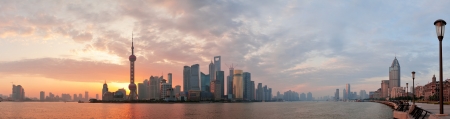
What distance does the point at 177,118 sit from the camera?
84250 mm

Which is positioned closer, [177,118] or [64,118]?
[177,118]

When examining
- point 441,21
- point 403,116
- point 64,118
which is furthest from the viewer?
point 64,118

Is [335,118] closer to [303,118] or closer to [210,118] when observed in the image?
[303,118]

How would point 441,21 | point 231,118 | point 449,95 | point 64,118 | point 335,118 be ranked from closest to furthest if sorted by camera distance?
point 441,21
point 335,118
point 231,118
point 64,118
point 449,95

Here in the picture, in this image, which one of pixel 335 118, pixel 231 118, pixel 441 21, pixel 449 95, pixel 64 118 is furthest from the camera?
pixel 449 95

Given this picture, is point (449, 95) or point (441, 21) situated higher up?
point (441, 21)

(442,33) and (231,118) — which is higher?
(442,33)

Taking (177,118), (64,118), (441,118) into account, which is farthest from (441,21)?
(64,118)

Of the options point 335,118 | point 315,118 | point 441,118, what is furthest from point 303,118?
point 441,118

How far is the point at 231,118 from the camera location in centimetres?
8244

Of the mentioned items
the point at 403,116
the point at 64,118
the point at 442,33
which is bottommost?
the point at 64,118

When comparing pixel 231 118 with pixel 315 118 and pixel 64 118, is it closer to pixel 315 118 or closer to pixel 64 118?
pixel 315 118

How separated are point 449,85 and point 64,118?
190m

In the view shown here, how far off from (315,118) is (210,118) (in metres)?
24.8
